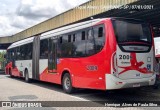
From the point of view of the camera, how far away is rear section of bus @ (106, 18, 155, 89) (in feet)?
31.8

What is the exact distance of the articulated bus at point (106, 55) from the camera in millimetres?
9742

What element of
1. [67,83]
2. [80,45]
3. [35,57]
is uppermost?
[80,45]

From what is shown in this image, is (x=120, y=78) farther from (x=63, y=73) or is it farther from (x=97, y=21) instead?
(x=63, y=73)

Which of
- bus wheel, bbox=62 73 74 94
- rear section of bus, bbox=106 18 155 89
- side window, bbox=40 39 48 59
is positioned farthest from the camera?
side window, bbox=40 39 48 59

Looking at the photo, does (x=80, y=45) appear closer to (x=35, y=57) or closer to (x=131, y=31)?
(x=131, y=31)

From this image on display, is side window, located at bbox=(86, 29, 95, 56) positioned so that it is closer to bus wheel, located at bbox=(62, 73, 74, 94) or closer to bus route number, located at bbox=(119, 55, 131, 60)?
bus route number, located at bbox=(119, 55, 131, 60)

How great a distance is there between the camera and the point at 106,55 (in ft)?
31.9

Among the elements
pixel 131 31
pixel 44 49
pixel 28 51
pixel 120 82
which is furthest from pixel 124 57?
pixel 28 51

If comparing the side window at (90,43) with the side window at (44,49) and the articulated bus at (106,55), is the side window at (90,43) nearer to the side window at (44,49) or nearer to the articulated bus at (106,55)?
the articulated bus at (106,55)

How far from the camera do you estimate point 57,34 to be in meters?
13.7

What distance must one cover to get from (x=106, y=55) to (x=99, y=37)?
0.86 metres

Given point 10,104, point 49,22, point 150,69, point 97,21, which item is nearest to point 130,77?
point 150,69

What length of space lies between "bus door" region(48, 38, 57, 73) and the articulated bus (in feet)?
0.85

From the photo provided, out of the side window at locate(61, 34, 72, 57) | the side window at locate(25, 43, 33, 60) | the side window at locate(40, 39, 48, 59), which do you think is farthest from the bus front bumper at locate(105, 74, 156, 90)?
the side window at locate(25, 43, 33, 60)
